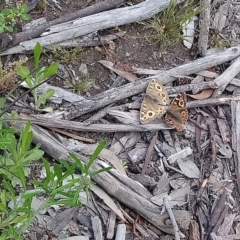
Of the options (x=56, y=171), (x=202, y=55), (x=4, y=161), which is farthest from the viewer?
(x=202, y=55)

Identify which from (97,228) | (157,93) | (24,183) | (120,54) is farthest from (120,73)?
(24,183)

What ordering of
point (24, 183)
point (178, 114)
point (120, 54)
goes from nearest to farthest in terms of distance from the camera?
point (24, 183) → point (178, 114) → point (120, 54)

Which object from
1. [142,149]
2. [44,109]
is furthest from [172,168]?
[44,109]

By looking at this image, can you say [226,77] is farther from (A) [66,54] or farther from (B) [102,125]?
(A) [66,54]

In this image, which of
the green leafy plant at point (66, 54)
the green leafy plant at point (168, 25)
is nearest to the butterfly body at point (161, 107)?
the green leafy plant at point (168, 25)

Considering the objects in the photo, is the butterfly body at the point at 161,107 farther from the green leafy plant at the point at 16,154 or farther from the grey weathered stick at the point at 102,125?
the green leafy plant at the point at 16,154

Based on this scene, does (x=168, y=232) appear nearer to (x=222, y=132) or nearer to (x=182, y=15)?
(x=222, y=132)
